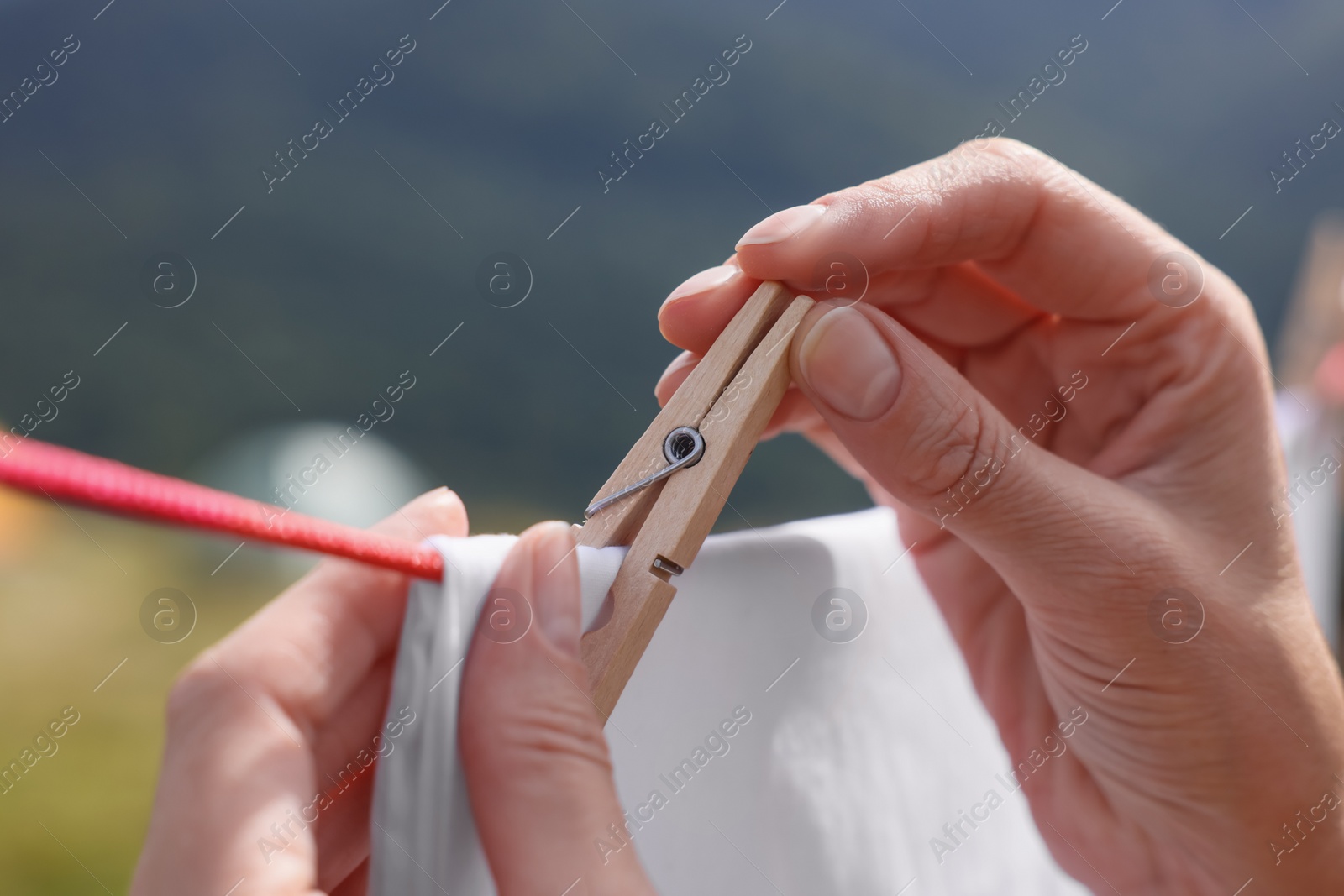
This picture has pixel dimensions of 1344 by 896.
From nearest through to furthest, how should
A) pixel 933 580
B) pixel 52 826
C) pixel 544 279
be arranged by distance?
pixel 933 580 → pixel 52 826 → pixel 544 279

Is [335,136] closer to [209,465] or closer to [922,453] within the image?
[209,465]

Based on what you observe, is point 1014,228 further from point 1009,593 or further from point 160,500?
point 160,500

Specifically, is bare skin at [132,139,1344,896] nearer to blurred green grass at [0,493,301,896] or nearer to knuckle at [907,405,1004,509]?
knuckle at [907,405,1004,509]

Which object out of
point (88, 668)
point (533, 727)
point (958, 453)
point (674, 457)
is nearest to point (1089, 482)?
point (958, 453)

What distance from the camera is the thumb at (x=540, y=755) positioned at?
1.30 ft

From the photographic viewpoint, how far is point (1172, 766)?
2.37 ft

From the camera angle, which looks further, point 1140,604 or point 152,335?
point 152,335

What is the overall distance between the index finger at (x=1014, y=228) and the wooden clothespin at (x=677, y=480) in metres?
0.16

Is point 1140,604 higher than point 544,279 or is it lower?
lower

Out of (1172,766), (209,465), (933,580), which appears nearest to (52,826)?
(209,465)

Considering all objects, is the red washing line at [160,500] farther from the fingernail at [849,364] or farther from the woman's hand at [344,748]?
the fingernail at [849,364]

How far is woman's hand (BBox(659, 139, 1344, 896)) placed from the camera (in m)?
0.61

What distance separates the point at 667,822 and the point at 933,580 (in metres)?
0.37

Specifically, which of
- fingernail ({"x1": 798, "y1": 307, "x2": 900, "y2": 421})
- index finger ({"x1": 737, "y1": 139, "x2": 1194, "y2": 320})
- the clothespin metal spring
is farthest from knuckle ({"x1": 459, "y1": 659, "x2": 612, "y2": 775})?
index finger ({"x1": 737, "y1": 139, "x2": 1194, "y2": 320})
